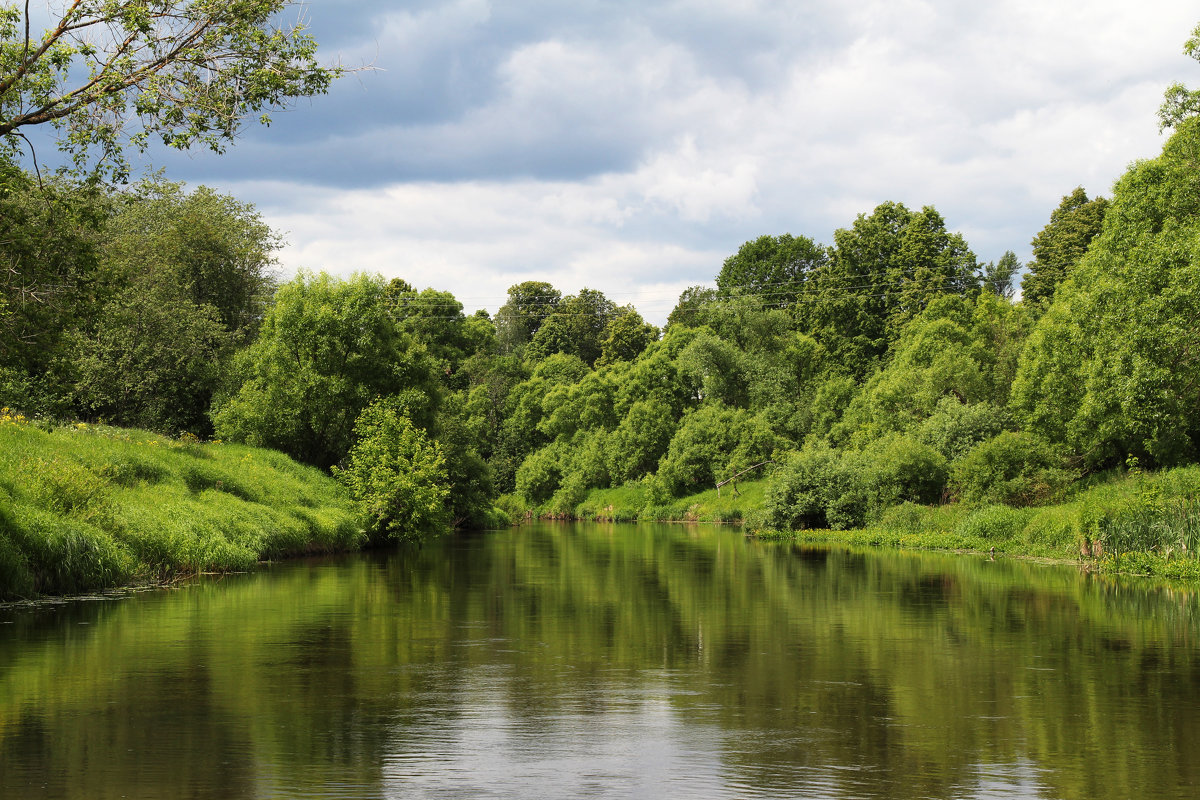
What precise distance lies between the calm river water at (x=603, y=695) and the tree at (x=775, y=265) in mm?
70071

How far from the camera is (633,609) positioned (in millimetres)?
21156

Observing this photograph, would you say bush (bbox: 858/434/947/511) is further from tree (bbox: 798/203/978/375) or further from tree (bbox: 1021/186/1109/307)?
tree (bbox: 798/203/978/375)

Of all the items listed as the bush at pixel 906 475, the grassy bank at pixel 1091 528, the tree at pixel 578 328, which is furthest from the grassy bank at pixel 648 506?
the tree at pixel 578 328

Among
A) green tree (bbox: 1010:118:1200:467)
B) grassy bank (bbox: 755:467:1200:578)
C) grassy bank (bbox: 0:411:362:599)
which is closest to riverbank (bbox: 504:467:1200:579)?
grassy bank (bbox: 755:467:1200:578)

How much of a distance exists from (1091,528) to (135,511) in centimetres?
2861

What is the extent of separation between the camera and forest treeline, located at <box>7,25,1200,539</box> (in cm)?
3431

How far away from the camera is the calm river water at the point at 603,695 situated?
Answer: 28.1 ft

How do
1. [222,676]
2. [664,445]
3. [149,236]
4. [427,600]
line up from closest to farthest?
[222,676] → [427,600] → [149,236] → [664,445]

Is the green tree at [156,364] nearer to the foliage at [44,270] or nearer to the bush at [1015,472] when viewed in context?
the foliage at [44,270]

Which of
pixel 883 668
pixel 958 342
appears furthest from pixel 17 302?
pixel 958 342

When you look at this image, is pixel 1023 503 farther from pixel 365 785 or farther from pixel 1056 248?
pixel 365 785

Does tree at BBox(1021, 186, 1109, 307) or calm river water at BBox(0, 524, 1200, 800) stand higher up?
tree at BBox(1021, 186, 1109, 307)

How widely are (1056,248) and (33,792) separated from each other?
68.4 metres

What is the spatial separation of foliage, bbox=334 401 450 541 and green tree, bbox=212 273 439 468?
3.87 metres
